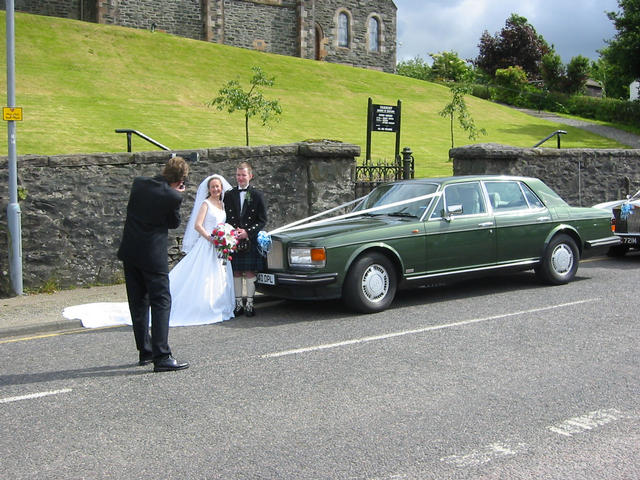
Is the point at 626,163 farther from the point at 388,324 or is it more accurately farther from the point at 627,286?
the point at 388,324

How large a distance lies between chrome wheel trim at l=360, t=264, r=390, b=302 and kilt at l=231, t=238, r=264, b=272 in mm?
1344

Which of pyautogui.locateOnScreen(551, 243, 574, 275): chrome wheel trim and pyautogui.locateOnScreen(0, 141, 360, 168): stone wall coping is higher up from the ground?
pyautogui.locateOnScreen(0, 141, 360, 168): stone wall coping

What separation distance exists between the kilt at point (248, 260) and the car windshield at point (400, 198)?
1.89 metres

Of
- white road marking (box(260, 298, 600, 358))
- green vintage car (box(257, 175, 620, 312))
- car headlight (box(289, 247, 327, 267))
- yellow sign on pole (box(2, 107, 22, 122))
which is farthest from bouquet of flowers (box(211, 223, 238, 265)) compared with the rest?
yellow sign on pole (box(2, 107, 22, 122))

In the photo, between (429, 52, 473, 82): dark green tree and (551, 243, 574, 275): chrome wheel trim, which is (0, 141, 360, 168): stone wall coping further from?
(429, 52, 473, 82): dark green tree

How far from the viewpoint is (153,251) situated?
20.2ft

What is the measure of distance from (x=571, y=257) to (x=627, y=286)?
0.85 metres

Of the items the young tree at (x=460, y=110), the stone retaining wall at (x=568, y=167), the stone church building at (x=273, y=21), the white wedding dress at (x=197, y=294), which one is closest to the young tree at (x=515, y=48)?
the stone church building at (x=273, y=21)

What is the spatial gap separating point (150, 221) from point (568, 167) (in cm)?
1275

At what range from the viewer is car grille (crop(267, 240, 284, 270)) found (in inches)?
331

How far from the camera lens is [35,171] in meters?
10.1

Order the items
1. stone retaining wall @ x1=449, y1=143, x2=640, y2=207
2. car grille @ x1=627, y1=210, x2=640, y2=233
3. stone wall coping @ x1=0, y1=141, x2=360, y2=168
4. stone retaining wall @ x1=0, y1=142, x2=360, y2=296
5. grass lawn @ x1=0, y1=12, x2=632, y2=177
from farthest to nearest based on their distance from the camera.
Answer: grass lawn @ x1=0, y1=12, x2=632, y2=177
stone retaining wall @ x1=449, y1=143, x2=640, y2=207
car grille @ x1=627, y1=210, x2=640, y2=233
stone wall coping @ x1=0, y1=141, x2=360, y2=168
stone retaining wall @ x1=0, y1=142, x2=360, y2=296

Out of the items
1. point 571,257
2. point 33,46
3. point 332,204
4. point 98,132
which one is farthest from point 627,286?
point 33,46

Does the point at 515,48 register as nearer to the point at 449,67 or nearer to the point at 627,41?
the point at 449,67
